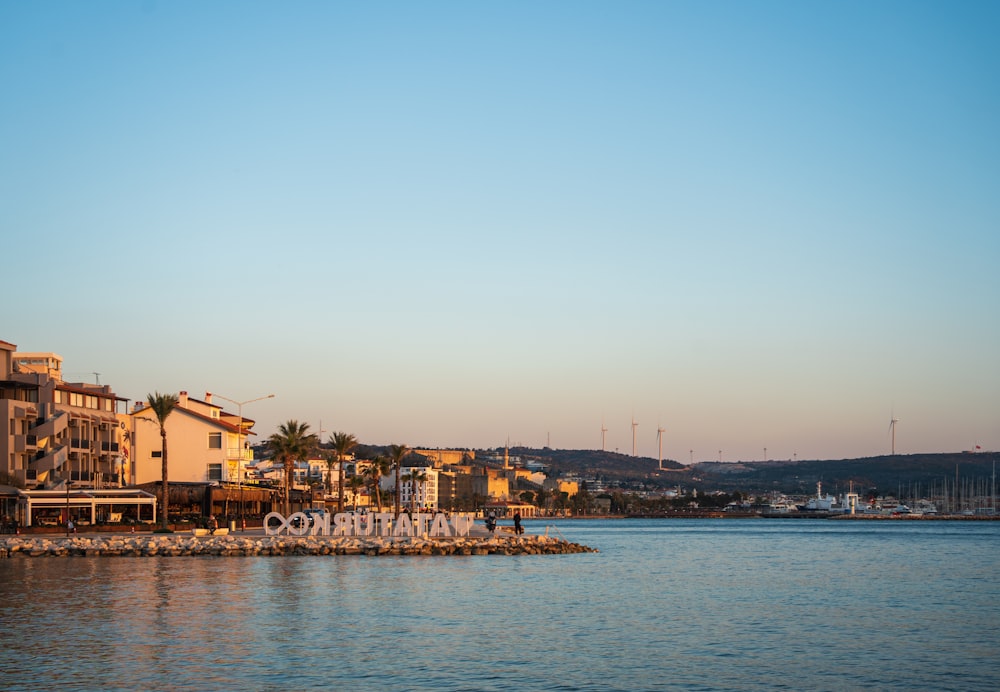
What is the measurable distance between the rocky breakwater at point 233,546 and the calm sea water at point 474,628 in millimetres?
4274

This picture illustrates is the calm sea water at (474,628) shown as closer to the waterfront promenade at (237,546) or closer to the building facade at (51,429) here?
the waterfront promenade at (237,546)

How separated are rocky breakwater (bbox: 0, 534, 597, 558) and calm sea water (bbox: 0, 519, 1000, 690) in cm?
427

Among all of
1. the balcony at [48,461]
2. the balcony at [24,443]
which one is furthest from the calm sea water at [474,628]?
the balcony at [48,461]

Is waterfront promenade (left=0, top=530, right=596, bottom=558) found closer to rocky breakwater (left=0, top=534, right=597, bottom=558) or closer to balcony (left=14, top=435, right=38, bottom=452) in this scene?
rocky breakwater (left=0, top=534, right=597, bottom=558)

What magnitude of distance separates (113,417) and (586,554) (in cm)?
5340

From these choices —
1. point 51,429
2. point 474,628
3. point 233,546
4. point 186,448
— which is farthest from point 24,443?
point 474,628

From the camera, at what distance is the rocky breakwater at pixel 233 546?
228 ft

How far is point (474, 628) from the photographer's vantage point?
122 feet

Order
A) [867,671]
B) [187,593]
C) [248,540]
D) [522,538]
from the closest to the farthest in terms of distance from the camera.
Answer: [867,671] < [187,593] < [248,540] < [522,538]

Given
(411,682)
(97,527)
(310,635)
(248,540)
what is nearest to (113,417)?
(97,527)

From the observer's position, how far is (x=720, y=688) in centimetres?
2750

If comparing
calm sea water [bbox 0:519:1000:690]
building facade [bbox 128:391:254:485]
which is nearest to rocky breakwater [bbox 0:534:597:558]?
calm sea water [bbox 0:519:1000:690]

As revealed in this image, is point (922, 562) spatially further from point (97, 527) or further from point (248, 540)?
point (97, 527)

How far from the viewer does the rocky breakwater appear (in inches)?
2736
